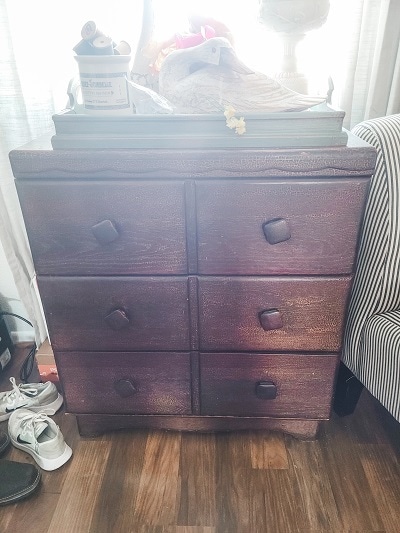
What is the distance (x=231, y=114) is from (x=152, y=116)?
0.15 meters

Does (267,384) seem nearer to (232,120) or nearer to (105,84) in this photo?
(232,120)

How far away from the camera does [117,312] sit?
3.31ft

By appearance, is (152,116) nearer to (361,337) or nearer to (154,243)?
(154,243)

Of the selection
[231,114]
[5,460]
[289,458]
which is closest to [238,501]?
[289,458]

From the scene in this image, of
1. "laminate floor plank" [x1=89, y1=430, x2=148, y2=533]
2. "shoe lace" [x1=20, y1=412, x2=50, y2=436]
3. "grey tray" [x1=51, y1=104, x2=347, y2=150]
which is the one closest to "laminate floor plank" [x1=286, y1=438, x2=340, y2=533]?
"laminate floor plank" [x1=89, y1=430, x2=148, y2=533]

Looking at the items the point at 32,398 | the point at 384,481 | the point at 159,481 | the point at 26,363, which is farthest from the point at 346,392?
the point at 26,363

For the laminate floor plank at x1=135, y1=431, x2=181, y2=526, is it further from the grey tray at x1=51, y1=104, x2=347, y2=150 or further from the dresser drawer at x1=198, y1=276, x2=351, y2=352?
the grey tray at x1=51, y1=104, x2=347, y2=150

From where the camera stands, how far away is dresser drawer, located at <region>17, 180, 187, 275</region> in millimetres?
904

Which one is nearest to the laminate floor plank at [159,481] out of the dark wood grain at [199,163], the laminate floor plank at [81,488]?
the laminate floor plank at [81,488]

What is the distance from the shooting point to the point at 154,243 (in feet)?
3.12

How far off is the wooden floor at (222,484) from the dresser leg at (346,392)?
0.12ft

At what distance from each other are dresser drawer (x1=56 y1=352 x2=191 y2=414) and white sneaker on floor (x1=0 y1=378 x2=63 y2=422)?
0.19 metres

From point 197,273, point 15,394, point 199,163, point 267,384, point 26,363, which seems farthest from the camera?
point 26,363

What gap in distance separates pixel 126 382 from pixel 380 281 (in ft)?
2.13
